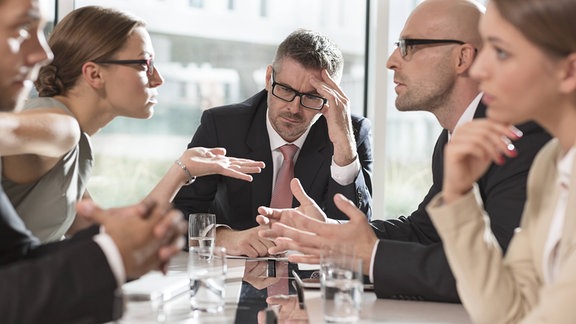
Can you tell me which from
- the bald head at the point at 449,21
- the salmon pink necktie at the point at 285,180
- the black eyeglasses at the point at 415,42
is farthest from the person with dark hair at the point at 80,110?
the bald head at the point at 449,21

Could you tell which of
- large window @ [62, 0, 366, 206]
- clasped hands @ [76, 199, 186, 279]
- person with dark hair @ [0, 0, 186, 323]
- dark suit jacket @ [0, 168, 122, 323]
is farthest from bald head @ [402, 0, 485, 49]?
large window @ [62, 0, 366, 206]

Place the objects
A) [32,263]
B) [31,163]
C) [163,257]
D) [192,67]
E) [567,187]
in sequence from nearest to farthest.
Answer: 1. [32,263]
2. [163,257]
3. [567,187]
4. [31,163]
5. [192,67]

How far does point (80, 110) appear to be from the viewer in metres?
3.08

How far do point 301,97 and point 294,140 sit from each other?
0.87ft

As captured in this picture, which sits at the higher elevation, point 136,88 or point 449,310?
point 136,88

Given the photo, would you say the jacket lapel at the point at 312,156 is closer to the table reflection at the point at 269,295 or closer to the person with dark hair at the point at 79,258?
the table reflection at the point at 269,295

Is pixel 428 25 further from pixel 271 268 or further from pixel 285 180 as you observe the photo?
pixel 271 268

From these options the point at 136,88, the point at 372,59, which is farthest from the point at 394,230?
the point at 372,59

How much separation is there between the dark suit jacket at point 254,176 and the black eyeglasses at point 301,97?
0.72ft

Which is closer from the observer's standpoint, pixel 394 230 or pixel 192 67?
pixel 394 230

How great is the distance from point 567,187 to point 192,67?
395 centimetres

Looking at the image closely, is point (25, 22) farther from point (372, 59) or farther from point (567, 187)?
point (372, 59)

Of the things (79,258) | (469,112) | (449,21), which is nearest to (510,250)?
(79,258)

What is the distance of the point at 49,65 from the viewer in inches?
117
